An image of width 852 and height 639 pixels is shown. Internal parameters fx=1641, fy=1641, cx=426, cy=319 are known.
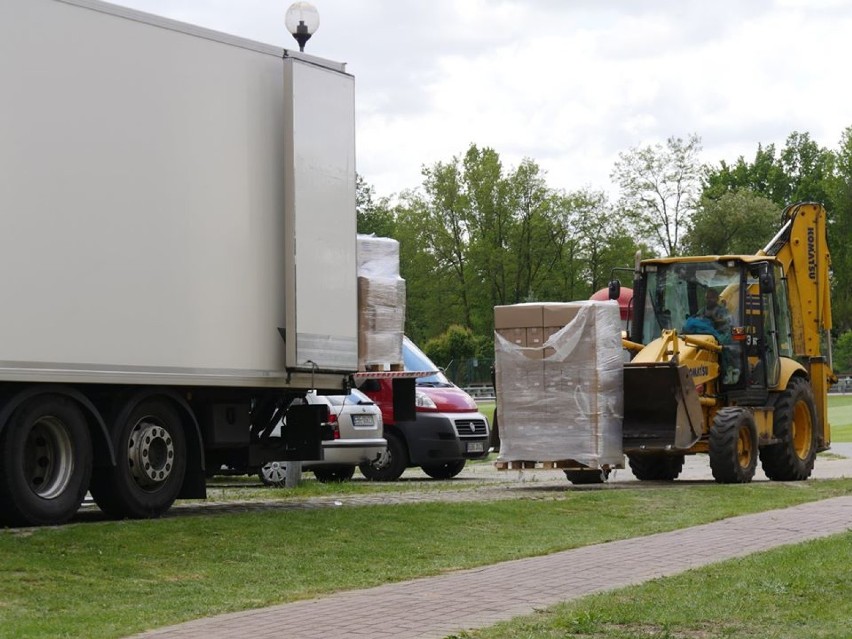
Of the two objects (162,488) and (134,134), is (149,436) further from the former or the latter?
(134,134)

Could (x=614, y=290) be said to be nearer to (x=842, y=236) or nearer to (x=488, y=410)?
(x=488, y=410)

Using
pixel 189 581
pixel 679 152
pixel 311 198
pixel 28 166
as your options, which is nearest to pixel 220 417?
pixel 311 198

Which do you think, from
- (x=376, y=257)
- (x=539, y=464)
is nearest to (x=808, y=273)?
(x=539, y=464)

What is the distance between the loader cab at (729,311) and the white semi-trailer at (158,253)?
640 cm

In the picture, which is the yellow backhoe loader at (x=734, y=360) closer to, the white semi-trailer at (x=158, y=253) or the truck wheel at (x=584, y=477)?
the truck wheel at (x=584, y=477)

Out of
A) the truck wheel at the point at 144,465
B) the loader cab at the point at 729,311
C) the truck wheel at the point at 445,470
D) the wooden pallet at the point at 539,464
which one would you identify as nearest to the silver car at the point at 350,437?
the truck wheel at the point at 445,470

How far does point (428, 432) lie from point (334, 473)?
54.5 inches

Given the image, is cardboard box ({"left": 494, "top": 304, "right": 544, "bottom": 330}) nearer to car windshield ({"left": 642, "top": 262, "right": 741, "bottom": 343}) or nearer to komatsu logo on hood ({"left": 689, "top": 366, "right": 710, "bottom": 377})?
komatsu logo on hood ({"left": 689, "top": 366, "right": 710, "bottom": 377})

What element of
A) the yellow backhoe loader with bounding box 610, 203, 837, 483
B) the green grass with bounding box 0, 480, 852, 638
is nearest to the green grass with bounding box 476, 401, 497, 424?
the yellow backhoe loader with bounding box 610, 203, 837, 483

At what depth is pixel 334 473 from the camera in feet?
72.5

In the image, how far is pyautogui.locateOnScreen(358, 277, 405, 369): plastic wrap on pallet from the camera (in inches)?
622

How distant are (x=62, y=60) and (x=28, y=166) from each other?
3.11 feet

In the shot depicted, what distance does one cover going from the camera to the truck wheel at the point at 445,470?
2297 cm

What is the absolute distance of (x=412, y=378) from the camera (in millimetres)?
16391
